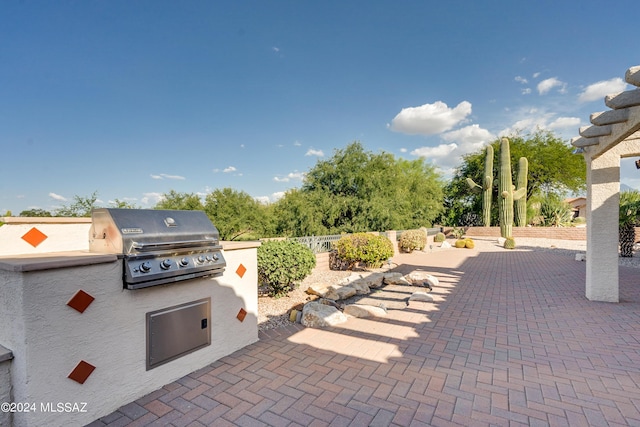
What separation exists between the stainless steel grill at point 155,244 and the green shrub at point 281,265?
2721 millimetres

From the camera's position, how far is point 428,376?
288cm

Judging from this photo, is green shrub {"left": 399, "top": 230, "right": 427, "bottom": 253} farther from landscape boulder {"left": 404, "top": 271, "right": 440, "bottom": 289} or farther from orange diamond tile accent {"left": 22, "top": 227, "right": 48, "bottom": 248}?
orange diamond tile accent {"left": 22, "top": 227, "right": 48, "bottom": 248}

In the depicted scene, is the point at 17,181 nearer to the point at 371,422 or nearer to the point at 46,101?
the point at 46,101

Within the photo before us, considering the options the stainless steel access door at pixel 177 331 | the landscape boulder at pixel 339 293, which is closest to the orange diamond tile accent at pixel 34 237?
the stainless steel access door at pixel 177 331

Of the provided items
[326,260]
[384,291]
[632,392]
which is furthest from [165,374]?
[326,260]

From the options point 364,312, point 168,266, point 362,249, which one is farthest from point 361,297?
point 168,266

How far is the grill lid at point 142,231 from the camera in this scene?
239 cm

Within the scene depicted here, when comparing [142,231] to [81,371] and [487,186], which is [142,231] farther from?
[487,186]

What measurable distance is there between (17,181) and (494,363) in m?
14.5

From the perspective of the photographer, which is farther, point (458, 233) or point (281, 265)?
point (458, 233)

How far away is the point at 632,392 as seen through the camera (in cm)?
257

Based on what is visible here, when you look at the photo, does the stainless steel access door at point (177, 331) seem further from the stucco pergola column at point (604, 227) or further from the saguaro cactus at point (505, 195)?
the saguaro cactus at point (505, 195)

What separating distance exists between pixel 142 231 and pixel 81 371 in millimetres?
1123

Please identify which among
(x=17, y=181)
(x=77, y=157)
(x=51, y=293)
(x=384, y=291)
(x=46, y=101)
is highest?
(x=46, y=101)
